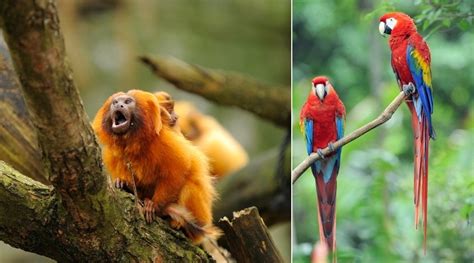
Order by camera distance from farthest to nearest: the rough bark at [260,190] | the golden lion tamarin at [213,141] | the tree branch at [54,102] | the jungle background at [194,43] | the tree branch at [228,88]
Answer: the jungle background at [194,43] < the golden lion tamarin at [213,141] < the rough bark at [260,190] < the tree branch at [228,88] < the tree branch at [54,102]

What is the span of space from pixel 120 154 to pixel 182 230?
0.28 metres

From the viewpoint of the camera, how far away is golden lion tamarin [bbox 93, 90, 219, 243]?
2.09 meters

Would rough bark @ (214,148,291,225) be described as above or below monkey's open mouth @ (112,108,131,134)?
below

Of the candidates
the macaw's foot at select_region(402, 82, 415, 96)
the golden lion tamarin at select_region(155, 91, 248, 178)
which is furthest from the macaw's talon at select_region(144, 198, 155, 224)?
the golden lion tamarin at select_region(155, 91, 248, 178)

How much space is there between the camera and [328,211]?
2.53m

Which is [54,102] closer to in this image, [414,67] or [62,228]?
[62,228]

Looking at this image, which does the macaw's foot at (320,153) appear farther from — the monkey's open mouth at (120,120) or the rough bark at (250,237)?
the monkey's open mouth at (120,120)

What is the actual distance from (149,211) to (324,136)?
A: 701mm

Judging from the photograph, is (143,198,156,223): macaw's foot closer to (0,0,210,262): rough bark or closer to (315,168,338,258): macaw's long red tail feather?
(0,0,210,262): rough bark

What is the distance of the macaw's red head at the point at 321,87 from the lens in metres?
2.46

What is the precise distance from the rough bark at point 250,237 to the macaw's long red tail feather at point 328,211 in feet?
1.30

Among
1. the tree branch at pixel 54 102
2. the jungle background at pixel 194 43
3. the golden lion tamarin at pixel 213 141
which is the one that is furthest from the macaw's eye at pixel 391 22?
the jungle background at pixel 194 43

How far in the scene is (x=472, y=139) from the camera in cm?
246

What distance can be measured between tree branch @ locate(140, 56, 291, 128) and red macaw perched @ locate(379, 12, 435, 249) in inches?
42.8
